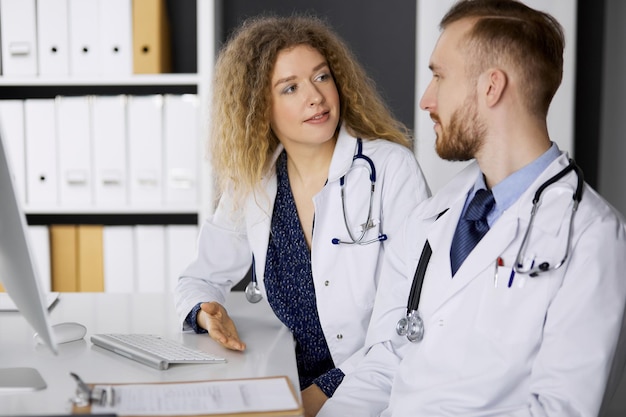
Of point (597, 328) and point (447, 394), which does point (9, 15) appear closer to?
point (447, 394)

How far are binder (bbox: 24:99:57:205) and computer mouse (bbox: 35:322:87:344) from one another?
4.04 ft

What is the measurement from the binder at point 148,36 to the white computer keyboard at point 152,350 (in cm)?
133

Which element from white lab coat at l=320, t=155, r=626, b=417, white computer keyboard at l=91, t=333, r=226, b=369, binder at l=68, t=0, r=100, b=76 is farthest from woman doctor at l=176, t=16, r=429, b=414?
binder at l=68, t=0, r=100, b=76

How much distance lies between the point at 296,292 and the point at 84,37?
128cm

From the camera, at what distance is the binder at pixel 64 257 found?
2.75 metres

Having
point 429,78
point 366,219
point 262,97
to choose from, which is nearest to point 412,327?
point 366,219

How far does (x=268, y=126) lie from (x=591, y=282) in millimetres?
972

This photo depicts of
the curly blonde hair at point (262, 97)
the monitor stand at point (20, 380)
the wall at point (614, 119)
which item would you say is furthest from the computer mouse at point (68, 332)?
the wall at point (614, 119)

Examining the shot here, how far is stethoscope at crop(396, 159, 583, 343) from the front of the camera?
129cm

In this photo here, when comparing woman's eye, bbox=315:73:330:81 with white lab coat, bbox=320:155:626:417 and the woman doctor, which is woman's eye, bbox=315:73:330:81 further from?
white lab coat, bbox=320:155:626:417

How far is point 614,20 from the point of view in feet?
9.03

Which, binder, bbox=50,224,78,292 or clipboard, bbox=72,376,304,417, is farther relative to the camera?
binder, bbox=50,224,78,292

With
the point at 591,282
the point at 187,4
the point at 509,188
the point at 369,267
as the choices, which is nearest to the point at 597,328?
the point at 591,282

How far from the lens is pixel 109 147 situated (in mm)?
2656
